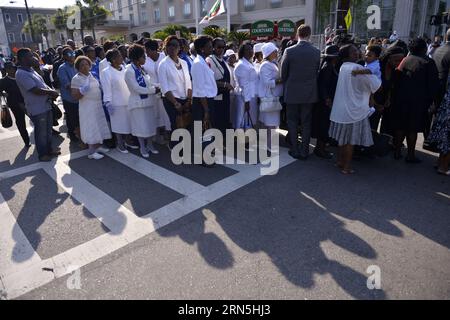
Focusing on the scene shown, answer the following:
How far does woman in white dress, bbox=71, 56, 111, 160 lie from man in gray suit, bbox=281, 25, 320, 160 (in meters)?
3.14

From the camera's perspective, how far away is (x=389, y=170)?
5.02 metres

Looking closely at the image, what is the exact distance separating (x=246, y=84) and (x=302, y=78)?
3.31 ft

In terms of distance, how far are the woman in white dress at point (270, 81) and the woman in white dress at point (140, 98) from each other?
1.77 m

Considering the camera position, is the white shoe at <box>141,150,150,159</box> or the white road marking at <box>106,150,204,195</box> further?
the white shoe at <box>141,150,150,159</box>

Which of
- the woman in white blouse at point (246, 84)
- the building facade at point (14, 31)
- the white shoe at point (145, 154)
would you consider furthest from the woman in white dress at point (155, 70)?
the building facade at point (14, 31)

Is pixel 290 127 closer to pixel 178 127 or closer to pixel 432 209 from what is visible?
pixel 178 127

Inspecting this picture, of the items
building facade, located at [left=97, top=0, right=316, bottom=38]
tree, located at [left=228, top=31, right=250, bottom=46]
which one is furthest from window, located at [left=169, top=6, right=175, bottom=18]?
tree, located at [left=228, top=31, right=250, bottom=46]

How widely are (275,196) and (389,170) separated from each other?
1.98m

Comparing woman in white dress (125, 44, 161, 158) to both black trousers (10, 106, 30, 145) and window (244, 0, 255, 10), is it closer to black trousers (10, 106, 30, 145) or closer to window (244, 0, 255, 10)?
black trousers (10, 106, 30, 145)

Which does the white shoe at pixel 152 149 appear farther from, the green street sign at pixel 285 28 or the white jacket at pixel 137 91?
the green street sign at pixel 285 28

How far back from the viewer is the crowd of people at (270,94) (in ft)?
15.5

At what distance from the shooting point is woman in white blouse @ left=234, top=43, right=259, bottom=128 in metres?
5.50

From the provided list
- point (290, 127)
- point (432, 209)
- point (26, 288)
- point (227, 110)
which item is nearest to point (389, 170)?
point (432, 209)

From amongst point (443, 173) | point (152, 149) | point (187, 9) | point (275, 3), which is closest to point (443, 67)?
point (443, 173)
